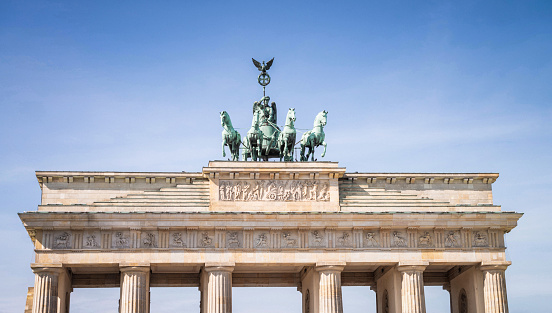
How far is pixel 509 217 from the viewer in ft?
156

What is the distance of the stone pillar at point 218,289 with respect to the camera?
150ft

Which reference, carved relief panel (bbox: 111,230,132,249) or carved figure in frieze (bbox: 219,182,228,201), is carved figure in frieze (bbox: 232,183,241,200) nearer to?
carved figure in frieze (bbox: 219,182,228,201)

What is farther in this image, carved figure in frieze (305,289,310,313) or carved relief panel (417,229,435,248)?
carved figure in frieze (305,289,310,313)

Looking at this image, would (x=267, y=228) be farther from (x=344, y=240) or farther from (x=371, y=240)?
(x=371, y=240)

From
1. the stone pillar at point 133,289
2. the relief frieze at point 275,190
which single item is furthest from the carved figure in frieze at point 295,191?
the stone pillar at point 133,289

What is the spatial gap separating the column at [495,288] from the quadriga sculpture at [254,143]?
14120mm

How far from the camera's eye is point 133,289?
45.6 m

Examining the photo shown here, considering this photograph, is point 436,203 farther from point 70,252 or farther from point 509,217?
point 70,252

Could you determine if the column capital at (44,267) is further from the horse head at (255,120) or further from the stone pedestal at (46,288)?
the horse head at (255,120)

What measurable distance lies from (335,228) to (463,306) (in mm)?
9801

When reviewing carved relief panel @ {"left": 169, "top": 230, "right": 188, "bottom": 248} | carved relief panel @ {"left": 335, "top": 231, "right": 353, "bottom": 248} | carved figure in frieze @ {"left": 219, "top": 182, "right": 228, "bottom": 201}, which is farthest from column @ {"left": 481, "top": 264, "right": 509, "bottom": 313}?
carved relief panel @ {"left": 169, "top": 230, "right": 188, "bottom": 248}

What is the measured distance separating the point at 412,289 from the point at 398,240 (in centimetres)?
273

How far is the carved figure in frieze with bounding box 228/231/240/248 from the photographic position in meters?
46.8

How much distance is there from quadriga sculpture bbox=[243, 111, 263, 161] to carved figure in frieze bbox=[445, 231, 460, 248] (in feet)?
37.9
